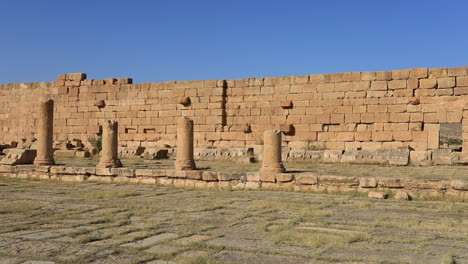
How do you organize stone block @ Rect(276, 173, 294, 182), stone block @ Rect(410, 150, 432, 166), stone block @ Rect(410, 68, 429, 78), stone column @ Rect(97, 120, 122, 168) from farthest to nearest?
stone block @ Rect(410, 68, 429, 78), stone block @ Rect(410, 150, 432, 166), stone column @ Rect(97, 120, 122, 168), stone block @ Rect(276, 173, 294, 182)

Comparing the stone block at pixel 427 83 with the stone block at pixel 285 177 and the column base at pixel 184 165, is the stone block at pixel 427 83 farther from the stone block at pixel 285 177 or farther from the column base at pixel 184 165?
the column base at pixel 184 165

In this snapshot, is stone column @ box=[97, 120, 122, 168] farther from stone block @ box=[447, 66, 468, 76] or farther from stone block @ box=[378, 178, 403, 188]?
stone block @ box=[447, 66, 468, 76]

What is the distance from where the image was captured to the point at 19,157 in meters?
14.5

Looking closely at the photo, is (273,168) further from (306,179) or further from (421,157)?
(421,157)

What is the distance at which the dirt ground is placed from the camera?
4.95 metres

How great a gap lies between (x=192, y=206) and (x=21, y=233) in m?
2.84

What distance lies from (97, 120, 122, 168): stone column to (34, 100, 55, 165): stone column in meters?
1.97

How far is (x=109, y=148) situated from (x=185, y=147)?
1981 millimetres

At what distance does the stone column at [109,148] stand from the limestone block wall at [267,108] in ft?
21.5

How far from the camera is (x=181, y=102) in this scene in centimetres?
2031

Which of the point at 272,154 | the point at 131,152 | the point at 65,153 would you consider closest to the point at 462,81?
the point at 272,154

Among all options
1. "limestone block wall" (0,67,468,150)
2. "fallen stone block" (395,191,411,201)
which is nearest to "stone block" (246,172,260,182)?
"fallen stone block" (395,191,411,201)

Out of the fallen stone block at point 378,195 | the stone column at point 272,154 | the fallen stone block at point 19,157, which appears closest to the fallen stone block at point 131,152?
the fallen stone block at point 19,157

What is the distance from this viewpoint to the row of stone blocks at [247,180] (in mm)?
9172
